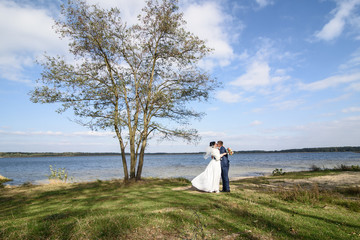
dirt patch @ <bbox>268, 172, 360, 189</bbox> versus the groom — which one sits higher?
the groom

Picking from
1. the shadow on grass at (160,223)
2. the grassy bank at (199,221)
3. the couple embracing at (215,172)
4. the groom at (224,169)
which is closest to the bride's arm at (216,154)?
the couple embracing at (215,172)

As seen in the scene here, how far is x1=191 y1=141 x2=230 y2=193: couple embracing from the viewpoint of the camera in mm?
11656

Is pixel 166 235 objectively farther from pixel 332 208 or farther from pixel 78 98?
pixel 78 98

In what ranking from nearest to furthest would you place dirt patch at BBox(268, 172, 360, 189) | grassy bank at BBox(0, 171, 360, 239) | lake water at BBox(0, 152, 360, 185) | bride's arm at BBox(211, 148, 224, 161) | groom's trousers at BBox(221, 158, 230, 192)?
grassy bank at BBox(0, 171, 360, 239), groom's trousers at BBox(221, 158, 230, 192), bride's arm at BBox(211, 148, 224, 161), dirt patch at BBox(268, 172, 360, 189), lake water at BBox(0, 152, 360, 185)

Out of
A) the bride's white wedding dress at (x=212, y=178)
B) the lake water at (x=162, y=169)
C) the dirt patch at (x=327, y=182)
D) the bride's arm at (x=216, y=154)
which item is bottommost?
the lake water at (x=162, y=169)

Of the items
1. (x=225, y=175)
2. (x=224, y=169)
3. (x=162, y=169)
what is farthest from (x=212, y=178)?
(x=162, y=169)

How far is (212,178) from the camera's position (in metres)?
11.7

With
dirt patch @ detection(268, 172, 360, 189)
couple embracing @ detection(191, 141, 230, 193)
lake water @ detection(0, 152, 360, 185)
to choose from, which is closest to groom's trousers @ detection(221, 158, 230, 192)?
couple embracing @ detection(191, 141, 230, 193)

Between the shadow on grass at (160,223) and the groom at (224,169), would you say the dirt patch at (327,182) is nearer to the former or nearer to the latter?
the groom at (224,169)

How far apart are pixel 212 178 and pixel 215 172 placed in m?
0.36

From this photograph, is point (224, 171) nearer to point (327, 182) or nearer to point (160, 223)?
point (160, 223)

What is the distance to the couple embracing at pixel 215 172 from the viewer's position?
11.7 metres

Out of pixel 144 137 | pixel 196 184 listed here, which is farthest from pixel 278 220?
pixel 144 137

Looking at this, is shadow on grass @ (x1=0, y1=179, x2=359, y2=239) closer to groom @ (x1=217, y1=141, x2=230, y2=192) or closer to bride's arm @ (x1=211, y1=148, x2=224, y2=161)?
groom @ (x1=217, y1=141, x2=230, y2=192)
